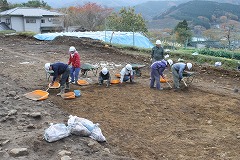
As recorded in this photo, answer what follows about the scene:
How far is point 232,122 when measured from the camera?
25.7 feet

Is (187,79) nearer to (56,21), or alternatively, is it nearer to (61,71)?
(61,71)

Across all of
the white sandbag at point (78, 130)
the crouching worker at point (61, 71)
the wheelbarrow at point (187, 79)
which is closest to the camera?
the white sandbag at point (78, 130)

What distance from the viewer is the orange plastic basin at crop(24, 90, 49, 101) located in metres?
8.77

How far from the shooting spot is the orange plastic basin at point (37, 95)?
877 centimetres

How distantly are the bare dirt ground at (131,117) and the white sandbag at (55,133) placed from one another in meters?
0.10

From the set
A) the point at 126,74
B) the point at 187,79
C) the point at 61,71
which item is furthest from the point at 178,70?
the point at 61,71

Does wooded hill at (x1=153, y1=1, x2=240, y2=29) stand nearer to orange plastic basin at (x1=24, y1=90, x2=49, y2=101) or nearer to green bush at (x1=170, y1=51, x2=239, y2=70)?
green bush at (x1=170, y1=51, x2=239, y2=70)

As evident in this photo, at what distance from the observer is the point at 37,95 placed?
29.6 ft

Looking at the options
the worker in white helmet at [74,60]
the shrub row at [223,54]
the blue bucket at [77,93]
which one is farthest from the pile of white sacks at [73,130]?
the shrub row at [223,54]

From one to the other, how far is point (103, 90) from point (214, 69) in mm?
5895

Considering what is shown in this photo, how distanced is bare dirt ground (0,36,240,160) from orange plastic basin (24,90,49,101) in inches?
6.5

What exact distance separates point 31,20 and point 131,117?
115 feet

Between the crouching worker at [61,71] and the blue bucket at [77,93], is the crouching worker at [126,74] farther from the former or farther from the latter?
the crouching worker at [61,71]

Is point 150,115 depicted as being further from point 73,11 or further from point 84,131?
point 73,11
